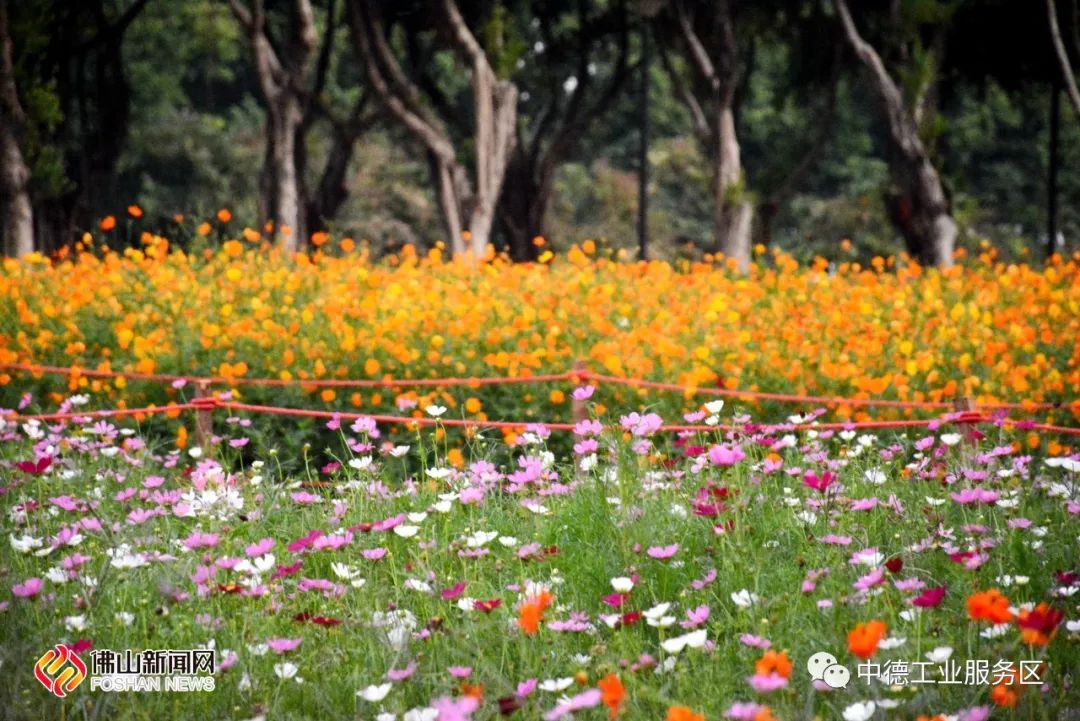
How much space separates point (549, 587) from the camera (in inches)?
145

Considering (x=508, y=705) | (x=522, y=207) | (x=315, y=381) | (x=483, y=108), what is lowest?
(x=508, y=705)

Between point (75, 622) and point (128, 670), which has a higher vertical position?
point (75, 622)

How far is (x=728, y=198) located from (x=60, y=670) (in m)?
15.5

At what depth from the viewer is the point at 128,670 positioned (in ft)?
10.8

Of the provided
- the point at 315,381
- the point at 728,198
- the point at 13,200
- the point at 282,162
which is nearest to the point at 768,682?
the point at 315,381

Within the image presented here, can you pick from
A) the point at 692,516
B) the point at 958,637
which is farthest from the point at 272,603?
the point at 958,637

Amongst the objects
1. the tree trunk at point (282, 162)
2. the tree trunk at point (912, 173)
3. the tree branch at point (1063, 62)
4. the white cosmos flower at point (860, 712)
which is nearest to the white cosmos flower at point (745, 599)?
the white cosmos flower at point (860, 712)

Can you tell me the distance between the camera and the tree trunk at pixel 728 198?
18.1 m

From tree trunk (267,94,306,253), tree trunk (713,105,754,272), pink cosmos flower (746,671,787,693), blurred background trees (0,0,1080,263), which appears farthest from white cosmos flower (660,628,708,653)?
tree trunk (713,105,754,272)

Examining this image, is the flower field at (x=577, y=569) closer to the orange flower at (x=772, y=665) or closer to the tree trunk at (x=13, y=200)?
the orange flower at (x=772, y=665)

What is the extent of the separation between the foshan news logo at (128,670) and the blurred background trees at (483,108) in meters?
7.04

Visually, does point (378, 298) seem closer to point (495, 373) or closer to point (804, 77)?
point (495, 373)

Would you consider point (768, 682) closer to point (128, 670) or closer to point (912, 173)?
point (128, 670)

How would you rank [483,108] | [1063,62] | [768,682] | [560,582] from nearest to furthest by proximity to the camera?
[768,682], [560,582], [483,108], [1063,62]
